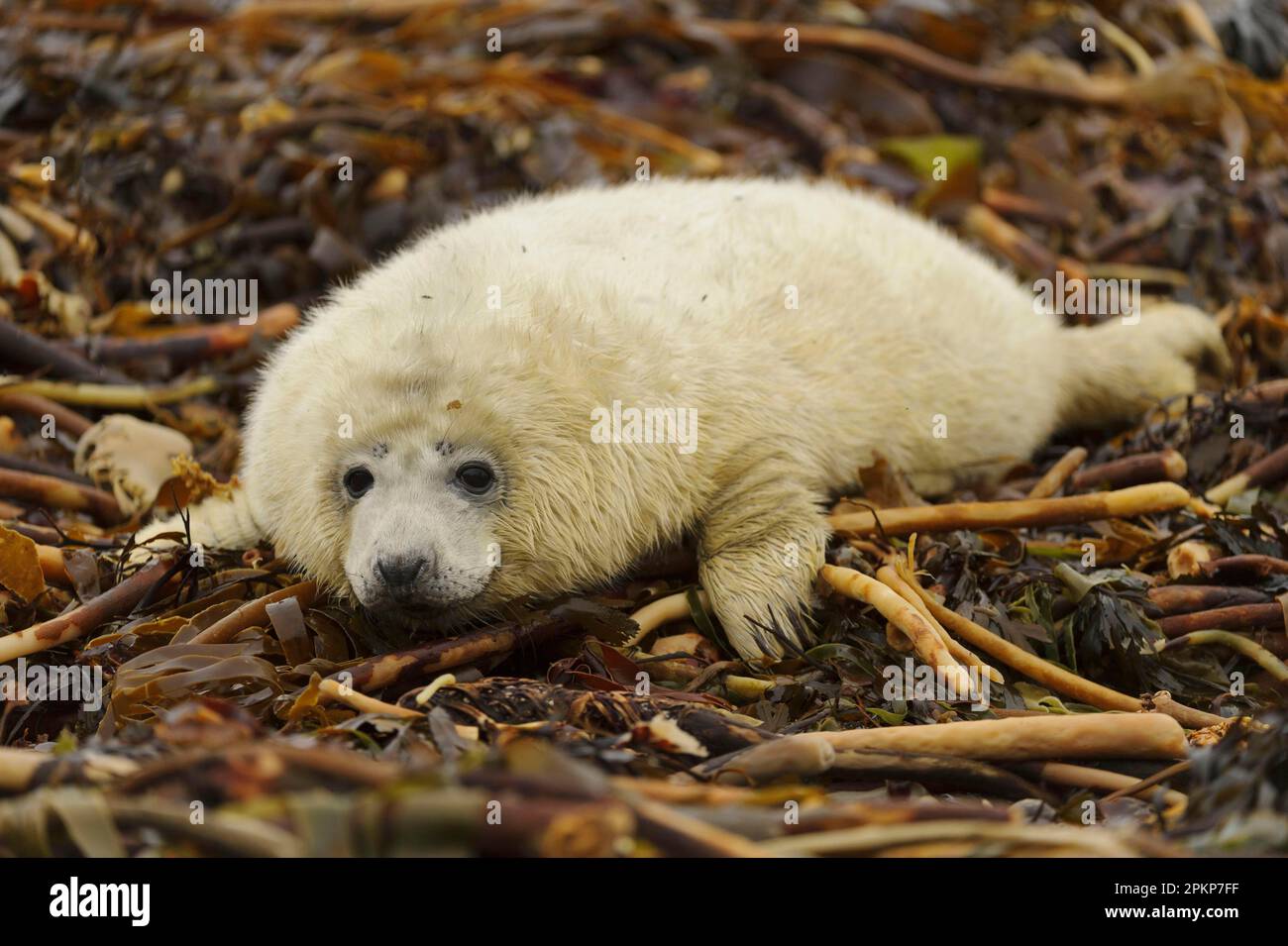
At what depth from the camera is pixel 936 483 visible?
5.00m

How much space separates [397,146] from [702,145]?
162cm

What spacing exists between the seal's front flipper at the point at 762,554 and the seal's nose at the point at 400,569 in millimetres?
954

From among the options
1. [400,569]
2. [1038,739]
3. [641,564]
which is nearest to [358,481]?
[400,569]

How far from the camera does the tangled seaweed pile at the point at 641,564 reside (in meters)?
2.56

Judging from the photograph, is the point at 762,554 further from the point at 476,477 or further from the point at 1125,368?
the point at 1125,368

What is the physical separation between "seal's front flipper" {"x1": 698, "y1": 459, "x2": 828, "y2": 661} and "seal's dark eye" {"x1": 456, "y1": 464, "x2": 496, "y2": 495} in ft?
2.53

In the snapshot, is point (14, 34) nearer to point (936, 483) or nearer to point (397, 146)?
point (397, 146)

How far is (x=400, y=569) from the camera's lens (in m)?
3.70

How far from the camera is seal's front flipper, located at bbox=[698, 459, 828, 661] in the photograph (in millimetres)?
4117

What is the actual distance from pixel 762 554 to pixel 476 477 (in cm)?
90

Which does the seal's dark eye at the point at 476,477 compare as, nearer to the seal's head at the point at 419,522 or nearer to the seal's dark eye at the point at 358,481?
the seal's head at the point at 419,522

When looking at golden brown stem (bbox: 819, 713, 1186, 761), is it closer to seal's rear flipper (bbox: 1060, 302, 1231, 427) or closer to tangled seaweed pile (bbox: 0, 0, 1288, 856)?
tangled seaweed pile (bbox: 0, 0, 1288, 856)
